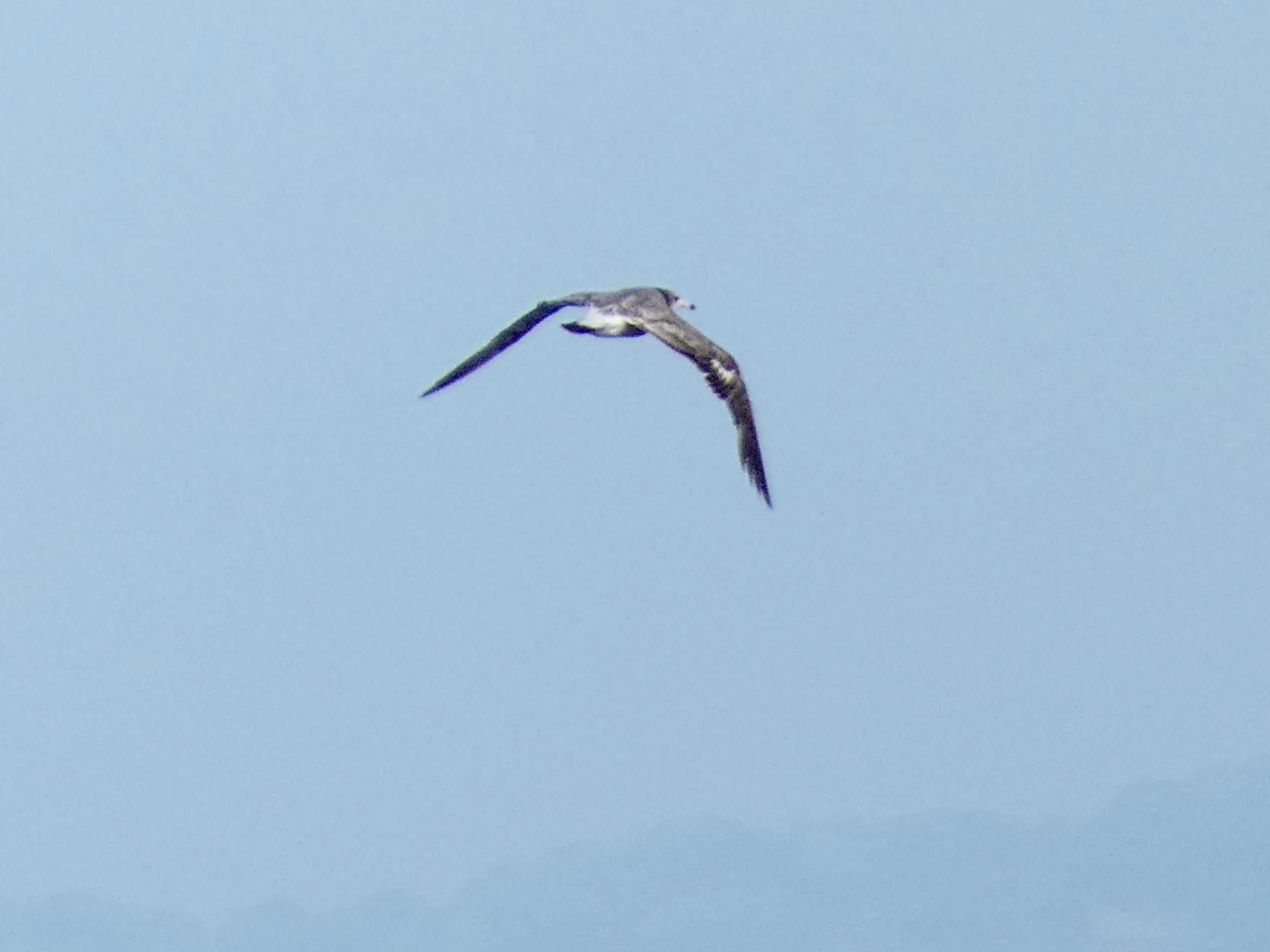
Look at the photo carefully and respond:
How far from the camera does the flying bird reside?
1684 cm

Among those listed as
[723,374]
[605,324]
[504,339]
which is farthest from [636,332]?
[504,339]

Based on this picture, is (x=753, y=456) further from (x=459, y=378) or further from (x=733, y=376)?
(x=459, y=378)

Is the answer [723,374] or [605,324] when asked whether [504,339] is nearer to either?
[605,324]

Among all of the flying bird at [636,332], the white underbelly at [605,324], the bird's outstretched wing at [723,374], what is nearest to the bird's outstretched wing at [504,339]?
the flying bird at [636,332]

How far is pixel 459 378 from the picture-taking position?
17.2 meters

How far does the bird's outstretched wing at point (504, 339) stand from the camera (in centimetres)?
1675

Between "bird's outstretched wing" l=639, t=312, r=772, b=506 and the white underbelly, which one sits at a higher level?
the white underbelly

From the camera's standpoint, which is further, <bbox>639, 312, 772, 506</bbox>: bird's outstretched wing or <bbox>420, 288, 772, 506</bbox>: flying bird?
<bbox>639, 312, 772, 506</bbox>: bird's outstretched wing

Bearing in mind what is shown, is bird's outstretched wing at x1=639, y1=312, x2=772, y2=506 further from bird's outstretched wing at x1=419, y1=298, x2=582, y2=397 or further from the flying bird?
bird's outstretched wing at x1=419, y1=298, x2=582, y2=397

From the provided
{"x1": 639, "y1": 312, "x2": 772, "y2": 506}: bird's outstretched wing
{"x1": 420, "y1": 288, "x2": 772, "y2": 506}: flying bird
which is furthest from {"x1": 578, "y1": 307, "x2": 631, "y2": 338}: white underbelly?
{"x1": 639, "y1": 312, "x2": 772, "y2": 506}: bird's outstretched wing

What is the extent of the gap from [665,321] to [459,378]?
6.98 feet

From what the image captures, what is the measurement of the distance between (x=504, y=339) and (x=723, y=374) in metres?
2.22

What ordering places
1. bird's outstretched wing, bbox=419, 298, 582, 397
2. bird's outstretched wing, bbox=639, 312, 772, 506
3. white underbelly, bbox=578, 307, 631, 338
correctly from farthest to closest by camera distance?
bird's outstretched wing, bbox=639, 312, 772, 506 < white underbelly, bbox=578, 307, 631, 338 < bird's outstretched wing, bbox=419, 298, 582, 397

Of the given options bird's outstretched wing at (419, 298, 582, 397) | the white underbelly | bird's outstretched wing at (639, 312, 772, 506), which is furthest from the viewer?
bird's outstretched wing at (639, 312, 772, 506)
